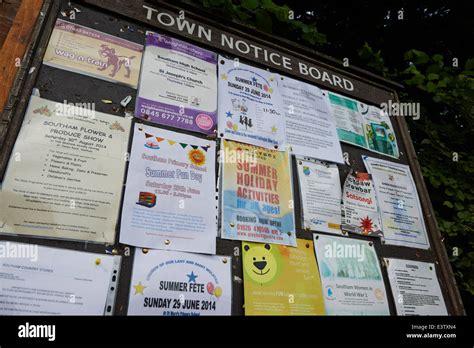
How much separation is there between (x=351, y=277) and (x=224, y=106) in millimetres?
1140

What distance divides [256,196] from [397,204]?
3.40ft

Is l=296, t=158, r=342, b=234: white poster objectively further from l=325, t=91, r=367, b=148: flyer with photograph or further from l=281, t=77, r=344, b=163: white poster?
l=325, t=91, r=367, b=148: flyer with photograph

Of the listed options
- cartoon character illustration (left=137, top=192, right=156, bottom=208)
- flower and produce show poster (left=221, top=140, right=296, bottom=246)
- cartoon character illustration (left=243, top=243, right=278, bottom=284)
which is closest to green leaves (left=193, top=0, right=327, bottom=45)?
flower and produce show poster (left=221, top=140, right=296, bottom=246)

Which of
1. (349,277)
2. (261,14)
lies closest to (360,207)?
(349,277)

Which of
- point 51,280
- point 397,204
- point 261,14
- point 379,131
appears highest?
point 261,14

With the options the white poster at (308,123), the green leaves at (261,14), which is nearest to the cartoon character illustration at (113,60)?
the green leaves at (261,14)

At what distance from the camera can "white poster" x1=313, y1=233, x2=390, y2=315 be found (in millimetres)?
1769

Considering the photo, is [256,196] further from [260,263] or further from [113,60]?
[113,60]

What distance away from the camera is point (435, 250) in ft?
7.30

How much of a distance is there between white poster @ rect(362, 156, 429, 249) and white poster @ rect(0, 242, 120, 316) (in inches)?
63.1

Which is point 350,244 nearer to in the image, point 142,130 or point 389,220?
point 389,220

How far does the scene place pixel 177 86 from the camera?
1.82 m

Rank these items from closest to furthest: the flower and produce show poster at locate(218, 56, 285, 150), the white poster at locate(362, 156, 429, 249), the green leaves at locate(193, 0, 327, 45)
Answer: the flower and produce show poster at locate(218, 56, 285, 150) → the white poster at locate(362, 156, 429, 249) → the green leaves at locate(193, 0, 327, 45)
